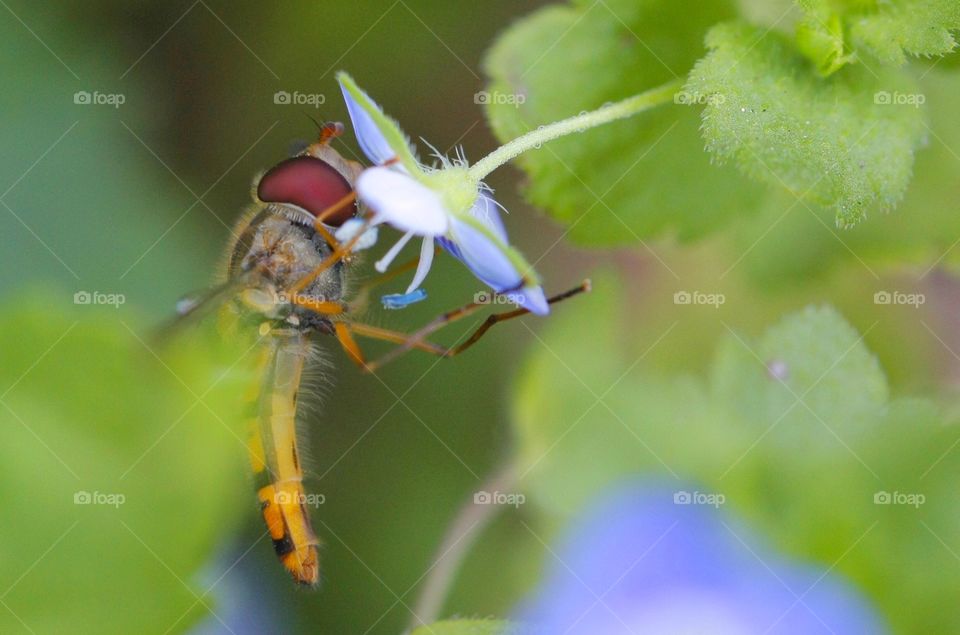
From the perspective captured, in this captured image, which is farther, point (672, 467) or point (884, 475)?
point (672, 467)

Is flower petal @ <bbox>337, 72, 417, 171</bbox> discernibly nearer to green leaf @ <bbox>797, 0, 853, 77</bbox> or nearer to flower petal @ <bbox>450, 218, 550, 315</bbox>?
flower petal @ <bbox>450, 218, 550, 315</bbox>

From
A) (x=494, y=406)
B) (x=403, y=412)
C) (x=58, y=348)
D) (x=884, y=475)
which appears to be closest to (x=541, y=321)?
(x=494, y=406)

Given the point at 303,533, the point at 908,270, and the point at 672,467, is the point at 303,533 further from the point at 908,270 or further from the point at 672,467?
the point at 908,270

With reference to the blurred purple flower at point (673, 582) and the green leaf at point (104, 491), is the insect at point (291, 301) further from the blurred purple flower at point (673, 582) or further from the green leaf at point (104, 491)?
the blurred purple flower at point (673, 582)

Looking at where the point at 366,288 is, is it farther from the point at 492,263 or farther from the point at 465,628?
the point at 465,628

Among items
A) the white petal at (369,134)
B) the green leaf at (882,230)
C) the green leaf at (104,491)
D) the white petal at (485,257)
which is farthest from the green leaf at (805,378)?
the green leaf at (104,491)

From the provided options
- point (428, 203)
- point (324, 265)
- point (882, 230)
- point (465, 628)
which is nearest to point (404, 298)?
point (324, 265)
